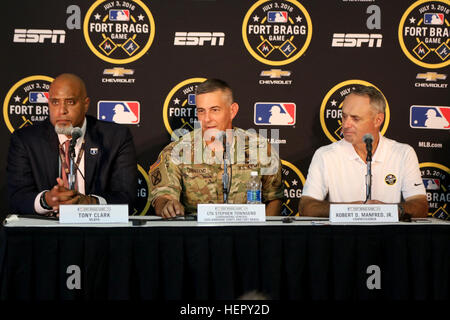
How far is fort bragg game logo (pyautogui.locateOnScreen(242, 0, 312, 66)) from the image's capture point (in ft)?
14.4

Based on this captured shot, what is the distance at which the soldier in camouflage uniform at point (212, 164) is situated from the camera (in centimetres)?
383

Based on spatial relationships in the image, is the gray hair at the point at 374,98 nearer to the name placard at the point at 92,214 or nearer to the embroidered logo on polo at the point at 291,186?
the embroidered logo on polo at the point at 291,186

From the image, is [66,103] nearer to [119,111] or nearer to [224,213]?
[119,111]

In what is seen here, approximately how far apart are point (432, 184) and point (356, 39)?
1.28 metres

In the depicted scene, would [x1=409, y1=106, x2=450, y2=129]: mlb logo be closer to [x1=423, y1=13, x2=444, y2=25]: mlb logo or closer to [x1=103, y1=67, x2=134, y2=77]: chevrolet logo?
[x1=423, y1=13, x2=444, y2=25]: mlb logo

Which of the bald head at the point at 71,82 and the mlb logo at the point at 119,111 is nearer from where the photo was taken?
the bald head at the point at 71,82

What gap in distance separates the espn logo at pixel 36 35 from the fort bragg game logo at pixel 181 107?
96cm

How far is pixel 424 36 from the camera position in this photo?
175 inches

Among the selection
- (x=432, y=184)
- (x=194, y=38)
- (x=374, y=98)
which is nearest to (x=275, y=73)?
(x=194, y=38)

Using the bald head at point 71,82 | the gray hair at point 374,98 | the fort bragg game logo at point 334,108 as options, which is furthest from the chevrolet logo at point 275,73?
the bald head at point 71,82

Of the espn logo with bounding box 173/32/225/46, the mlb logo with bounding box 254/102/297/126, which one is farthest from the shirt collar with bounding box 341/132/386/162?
the espn logo with bounding box 173/32/225/46

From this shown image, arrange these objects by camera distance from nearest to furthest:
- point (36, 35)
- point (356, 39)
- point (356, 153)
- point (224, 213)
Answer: point (224, 213) < point (356, 153) < point (36, 35) < point (356, 39)
